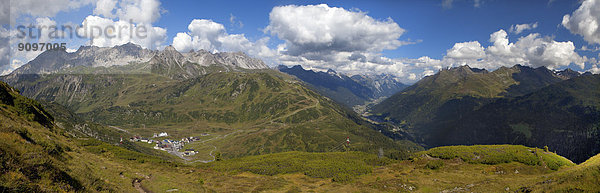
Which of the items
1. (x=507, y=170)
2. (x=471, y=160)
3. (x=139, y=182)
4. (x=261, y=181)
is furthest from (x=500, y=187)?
(x=139, y=182)

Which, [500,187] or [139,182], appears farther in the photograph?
[139,182]

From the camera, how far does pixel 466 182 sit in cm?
4522

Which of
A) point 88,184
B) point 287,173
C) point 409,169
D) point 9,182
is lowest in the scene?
point 287,173

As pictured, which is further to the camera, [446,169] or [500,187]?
[446,169]

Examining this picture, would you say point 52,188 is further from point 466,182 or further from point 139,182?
point 466,182

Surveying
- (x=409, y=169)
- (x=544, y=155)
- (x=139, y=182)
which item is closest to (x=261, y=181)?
(x=139, y=182)

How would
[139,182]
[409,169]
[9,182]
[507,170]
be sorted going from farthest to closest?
[409,169] → [507,170] → [139,182] → [9,182]

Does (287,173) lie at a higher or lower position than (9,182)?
lower

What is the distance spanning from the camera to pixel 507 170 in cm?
4947

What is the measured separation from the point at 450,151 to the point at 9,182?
255ft

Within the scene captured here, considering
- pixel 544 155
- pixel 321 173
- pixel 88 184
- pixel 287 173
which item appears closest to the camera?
pixel 88 184

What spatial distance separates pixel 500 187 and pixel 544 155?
28.2m

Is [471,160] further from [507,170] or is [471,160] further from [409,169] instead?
[409,169]

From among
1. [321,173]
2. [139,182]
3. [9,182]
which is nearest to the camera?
[9,182]
